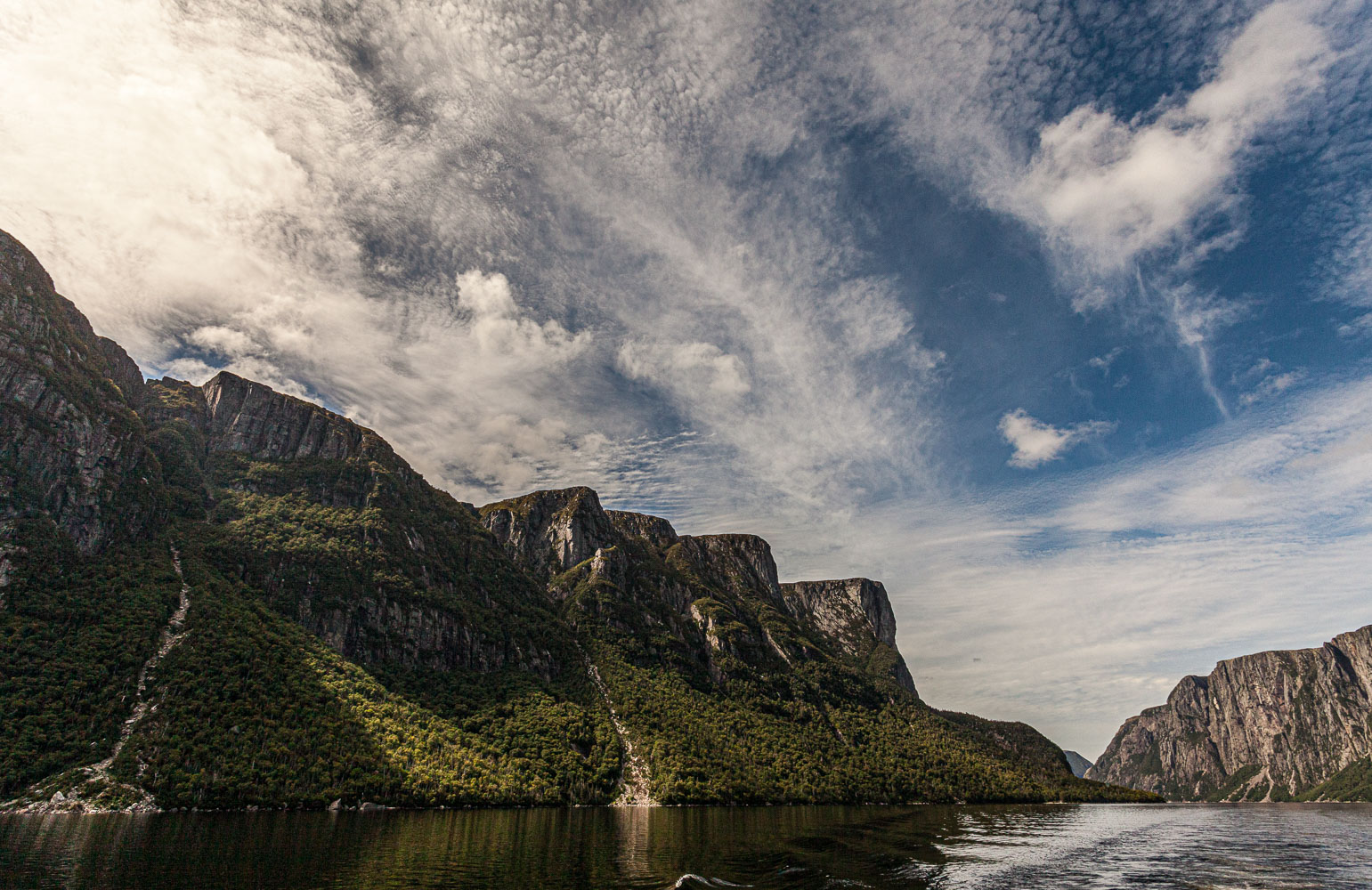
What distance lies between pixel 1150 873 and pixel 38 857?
123240mm

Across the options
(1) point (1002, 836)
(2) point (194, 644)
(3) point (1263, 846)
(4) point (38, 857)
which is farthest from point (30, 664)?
(3) point (1263, 846)

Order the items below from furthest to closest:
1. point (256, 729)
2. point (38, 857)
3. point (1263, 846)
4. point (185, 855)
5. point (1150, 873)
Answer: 1. point (256, 729)
2. point (1263, 846)
3. point (1150, 873)
4. point (185, 855)
5. point (38, 857)

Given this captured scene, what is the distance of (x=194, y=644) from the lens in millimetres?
175000

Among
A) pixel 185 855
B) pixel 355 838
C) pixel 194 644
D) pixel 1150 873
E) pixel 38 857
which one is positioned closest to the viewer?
pixel 38 857

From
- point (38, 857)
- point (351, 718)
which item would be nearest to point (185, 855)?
point (38, 857)

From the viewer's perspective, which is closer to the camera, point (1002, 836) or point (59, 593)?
point (1002, 836)

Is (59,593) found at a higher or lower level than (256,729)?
higher

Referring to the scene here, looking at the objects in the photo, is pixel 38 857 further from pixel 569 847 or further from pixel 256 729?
pixel 256 729

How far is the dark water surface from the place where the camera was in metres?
59.3

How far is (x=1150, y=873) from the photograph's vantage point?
75.1 m

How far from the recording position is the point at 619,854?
256 ft

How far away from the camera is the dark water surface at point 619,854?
194ft

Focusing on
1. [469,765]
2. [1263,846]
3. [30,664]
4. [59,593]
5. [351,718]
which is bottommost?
[1263,846]

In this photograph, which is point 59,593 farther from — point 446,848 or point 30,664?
point 446,848
